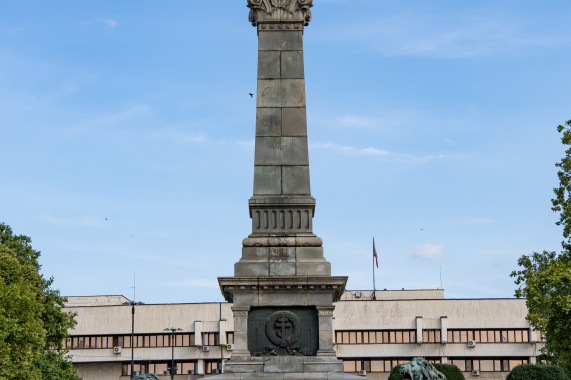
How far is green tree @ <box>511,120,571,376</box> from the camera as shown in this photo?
127ft

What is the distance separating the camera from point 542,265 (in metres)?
41.2

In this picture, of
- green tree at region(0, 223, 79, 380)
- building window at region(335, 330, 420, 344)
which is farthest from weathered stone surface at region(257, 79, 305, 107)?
building window at region(335, 330, 420, 344)

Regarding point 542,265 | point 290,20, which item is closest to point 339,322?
point 542,265

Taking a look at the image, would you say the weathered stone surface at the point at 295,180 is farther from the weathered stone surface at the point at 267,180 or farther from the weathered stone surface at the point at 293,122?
the weathered stone surface at the point at 293,122

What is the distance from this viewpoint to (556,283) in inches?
1522

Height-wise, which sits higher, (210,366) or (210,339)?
(210,339)

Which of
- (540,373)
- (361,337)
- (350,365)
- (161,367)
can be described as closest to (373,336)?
(361,337)

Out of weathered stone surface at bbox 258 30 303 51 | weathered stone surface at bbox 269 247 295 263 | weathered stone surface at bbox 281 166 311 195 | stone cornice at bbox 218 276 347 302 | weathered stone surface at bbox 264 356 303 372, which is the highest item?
weathered stone surface at bbox 258 30 303 51

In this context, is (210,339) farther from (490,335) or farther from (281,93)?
(281,93)

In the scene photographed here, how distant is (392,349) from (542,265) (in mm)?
51881

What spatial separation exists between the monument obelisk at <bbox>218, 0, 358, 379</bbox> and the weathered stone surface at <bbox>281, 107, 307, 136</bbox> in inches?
1.3

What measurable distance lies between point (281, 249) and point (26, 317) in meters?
26.8

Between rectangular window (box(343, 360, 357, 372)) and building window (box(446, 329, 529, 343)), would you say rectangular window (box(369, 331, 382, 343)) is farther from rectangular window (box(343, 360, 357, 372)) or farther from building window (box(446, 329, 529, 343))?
building window (box(446, 329, 529, 343))

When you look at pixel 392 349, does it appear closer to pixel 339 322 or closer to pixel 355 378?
pixel 339 322
